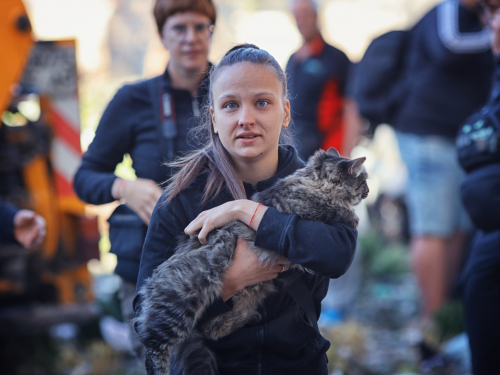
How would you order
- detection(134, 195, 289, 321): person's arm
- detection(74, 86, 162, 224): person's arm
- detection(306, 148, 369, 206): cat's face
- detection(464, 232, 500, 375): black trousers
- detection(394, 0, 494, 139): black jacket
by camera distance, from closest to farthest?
detection(134, 195, 289, 321): person's arm, detection(306, 148, 369, 206): cat's face, detection(74, 86, 162, 224): person's arm, detection(464, 232, 500, 375): black trousers, detection(394, 0, 494, 139): black jacket

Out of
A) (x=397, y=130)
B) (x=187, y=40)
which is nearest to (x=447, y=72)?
(x=397, y=130)

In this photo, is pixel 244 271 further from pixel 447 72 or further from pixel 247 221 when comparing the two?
pixel 447 72

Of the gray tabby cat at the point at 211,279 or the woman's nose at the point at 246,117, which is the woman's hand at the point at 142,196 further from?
the woman's nose at the point at 246,117

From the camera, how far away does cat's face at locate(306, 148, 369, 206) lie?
181 centimetres

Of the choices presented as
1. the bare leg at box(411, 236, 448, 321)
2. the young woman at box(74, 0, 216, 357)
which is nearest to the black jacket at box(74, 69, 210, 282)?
the young woman at box(74, 0, 216, 357)

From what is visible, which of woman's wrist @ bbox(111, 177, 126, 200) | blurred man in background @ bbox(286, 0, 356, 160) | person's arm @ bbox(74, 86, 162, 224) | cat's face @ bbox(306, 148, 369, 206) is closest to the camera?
cat's face @ bbox(306, 148, 369, 206)

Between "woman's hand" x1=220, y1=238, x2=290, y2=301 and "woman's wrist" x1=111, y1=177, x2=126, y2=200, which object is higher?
"woman's wrist" x1=111, y1=177, x2=126, y2=200

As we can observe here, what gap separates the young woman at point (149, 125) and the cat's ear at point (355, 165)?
90 cm

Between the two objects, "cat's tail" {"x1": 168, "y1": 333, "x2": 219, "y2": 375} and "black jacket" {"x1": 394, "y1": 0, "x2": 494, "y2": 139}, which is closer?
"cat's tail" {"x1": 168, "y1": 333, "x2": 219, "y2": 375}

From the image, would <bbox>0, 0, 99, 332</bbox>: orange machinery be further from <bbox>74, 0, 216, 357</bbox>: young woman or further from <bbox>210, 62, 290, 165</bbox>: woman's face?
<bbox>210, 62, 290, 165</bbox>: woman's face

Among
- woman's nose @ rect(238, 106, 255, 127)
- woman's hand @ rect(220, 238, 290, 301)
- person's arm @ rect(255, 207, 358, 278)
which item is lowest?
woman's hand @ rect(220, 238, 290, 301)

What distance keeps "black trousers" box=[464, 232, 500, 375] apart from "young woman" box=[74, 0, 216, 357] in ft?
5.69

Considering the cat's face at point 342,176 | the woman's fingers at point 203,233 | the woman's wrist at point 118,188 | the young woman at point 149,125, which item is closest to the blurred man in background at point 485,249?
the cat's face at point 342,176

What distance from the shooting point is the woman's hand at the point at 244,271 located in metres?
1.72
